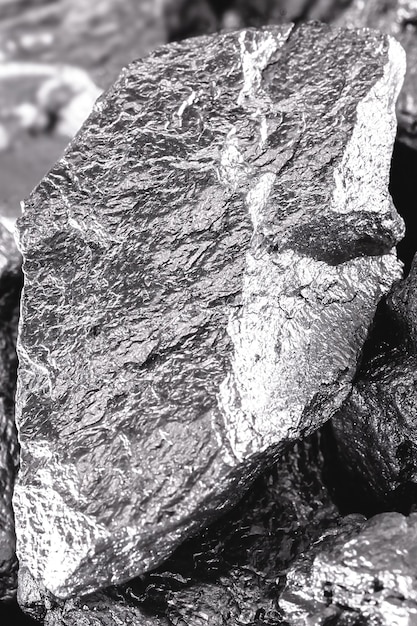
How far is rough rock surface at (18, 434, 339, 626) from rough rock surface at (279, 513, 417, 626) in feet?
0.98

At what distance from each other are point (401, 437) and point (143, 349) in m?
0.77

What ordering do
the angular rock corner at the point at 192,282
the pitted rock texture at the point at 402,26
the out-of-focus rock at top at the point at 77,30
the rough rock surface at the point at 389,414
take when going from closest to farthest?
the angular rock corner at the point at 192,282, the rough rock surface at the point at 389,414, the pitted rock texture at the point at 402,26, the out-of-focus rock at top at the point at 77,30

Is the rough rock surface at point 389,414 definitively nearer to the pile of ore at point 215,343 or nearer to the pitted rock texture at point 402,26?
the pile of ore at point 215,343

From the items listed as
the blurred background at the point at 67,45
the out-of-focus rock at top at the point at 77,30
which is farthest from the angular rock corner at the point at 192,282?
the out-of-focus rock at top at the point at 77,30

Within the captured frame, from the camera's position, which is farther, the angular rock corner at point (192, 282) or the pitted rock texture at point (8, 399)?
the pitted rock texture at point (8, 399)

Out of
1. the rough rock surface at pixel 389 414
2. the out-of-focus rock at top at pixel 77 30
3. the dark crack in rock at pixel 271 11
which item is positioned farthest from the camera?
the out-of-focus rock at top at pixel 77 30

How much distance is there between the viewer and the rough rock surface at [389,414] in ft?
6.48

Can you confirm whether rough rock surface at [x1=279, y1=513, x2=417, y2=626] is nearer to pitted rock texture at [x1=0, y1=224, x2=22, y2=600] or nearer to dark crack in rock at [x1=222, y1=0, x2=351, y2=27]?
pitted rock texture at [x1=0, y1=224, x2=22, y2=600]

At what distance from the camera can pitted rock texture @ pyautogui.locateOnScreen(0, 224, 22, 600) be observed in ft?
7.23

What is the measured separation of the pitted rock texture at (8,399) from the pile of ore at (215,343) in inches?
0.4

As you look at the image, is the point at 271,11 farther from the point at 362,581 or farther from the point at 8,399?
the point at 362,581

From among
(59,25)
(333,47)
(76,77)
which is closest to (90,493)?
(333,47)

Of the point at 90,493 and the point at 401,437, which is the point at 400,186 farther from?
the point at 90,493

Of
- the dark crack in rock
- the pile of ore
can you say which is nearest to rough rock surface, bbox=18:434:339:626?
the pile of ore
